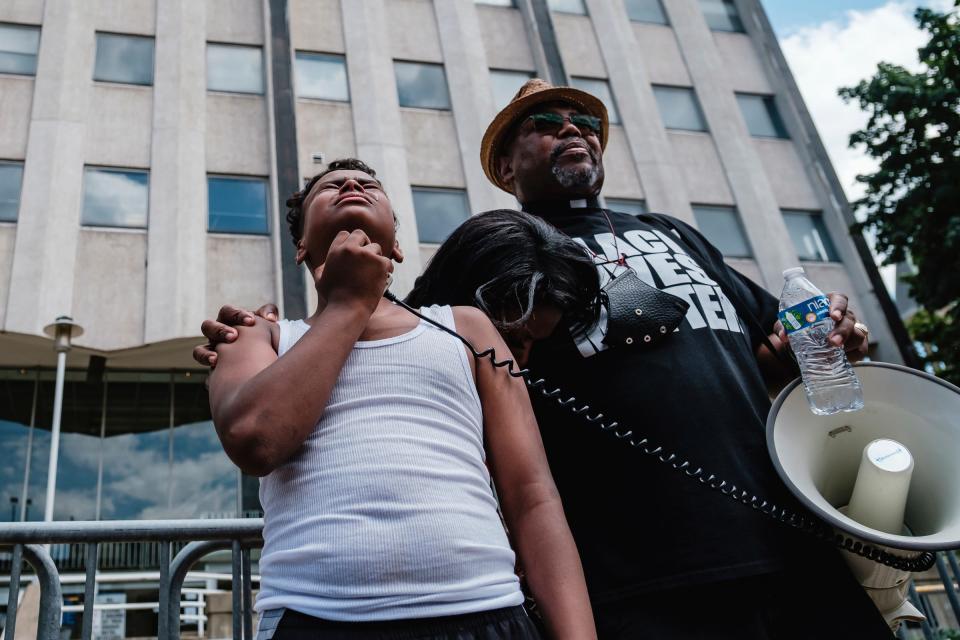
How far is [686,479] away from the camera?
1.92 m

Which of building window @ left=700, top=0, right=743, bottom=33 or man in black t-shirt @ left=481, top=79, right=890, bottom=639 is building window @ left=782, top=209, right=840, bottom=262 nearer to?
building window @ left=700, top=0, right=743, bottom=33

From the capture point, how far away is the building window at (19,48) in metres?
14.4

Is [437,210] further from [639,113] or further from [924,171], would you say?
[924,171]

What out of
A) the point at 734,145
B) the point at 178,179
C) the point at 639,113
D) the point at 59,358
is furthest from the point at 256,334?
the point at 734,145

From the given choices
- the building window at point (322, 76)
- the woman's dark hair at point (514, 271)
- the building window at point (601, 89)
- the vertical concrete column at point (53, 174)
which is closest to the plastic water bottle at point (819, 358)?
the woman's dark hair at point (514, 271)

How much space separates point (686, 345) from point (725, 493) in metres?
0.47

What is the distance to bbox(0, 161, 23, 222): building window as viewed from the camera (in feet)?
43.0

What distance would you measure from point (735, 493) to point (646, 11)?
19.7 meters

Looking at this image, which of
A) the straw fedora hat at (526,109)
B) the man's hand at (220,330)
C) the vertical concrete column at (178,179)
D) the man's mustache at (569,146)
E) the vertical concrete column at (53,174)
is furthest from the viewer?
the vertical concrete column at (178,179)

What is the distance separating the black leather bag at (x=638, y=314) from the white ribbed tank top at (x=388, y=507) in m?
0.59

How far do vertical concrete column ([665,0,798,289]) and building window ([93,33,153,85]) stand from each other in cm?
1275

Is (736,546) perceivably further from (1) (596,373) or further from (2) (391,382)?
(2) (391,382)

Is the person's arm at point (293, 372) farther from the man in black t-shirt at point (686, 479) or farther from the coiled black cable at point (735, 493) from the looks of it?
the man in black t-shirt at point (686, 479)

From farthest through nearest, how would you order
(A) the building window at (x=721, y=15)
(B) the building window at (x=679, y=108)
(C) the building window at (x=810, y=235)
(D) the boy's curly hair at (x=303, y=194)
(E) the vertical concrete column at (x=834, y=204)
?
(A) the building window at (x=721, y=15) → (B) the building window at (x=679, y=108) → (C) the building window at (x=810, y=235) → (E) the vertical concrete column at (x=834, y=204) → (D) the boy's curly hair at (x=303, y=194)
